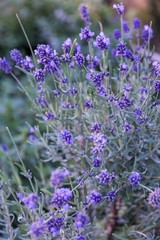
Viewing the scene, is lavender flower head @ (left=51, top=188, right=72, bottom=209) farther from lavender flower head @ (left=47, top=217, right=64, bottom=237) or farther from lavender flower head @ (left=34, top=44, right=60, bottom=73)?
lavender flower head @ (left=34, top=44, right=60, bottom=73)

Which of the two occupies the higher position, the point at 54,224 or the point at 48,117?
the point at 48,117

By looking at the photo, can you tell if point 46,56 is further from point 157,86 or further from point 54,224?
point 54,224

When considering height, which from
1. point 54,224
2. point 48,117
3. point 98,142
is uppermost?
point 48,117

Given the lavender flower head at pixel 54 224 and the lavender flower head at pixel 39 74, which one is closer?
the lavender flower head at pixel 54 224

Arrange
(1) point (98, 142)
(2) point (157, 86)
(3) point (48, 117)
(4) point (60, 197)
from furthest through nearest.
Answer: (3) point (48, 117) → (2) point (157, 86) → (1) point (98, 142) → (4) point (60, 197)

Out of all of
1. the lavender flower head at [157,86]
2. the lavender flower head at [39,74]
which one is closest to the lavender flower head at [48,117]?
the lavender flower head at [39,74]

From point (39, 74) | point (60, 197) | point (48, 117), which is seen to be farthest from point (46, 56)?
point (60, 197)

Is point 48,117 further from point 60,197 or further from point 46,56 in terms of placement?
point 60,197

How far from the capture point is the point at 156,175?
1347 mm

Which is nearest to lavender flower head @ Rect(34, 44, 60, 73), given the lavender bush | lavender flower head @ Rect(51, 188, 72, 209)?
the lavender bush

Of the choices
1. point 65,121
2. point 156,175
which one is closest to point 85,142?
point 65,121

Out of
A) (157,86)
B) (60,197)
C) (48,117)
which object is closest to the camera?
(60,197)

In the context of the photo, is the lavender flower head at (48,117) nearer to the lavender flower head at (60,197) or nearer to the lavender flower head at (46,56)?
the lavender flower head at (46,56)

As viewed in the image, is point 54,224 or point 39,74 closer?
point 54,224
